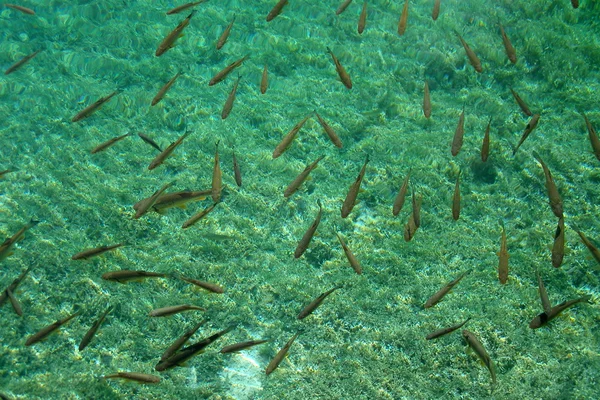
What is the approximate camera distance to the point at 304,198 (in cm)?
518

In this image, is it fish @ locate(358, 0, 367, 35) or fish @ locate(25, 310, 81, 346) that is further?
fish @ locate(358, 0, 367, 35)

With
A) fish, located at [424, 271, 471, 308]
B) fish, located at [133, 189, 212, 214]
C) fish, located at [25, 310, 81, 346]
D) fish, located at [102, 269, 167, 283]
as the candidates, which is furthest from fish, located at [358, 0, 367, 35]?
fish, located at [25, 310, 81, 346]

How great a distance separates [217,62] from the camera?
7227 millimetres

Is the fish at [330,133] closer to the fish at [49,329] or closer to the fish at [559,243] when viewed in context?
the fish at [559,243]

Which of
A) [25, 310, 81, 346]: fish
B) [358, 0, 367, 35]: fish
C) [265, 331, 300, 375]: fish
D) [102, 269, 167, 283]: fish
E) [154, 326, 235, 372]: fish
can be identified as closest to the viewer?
[154, 326, 235, 372]: fish

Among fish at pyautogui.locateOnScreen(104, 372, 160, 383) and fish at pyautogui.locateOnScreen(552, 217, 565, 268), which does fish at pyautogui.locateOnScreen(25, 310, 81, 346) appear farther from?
fish at pyautogui.locateOnScreen(552, 217, 565, 268)

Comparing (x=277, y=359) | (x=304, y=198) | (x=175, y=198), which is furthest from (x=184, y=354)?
(x=304, y=198)

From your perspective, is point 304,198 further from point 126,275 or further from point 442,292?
point 126,275

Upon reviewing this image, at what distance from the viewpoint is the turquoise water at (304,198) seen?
3697 mm

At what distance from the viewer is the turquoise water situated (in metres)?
3.70

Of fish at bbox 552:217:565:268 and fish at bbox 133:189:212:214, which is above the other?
fish at bbox 552:217:565:268

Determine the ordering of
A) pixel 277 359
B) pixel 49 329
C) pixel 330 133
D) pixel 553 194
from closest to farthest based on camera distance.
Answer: pixel 49 329 < pixel 277 359 < pixel 553 194 < pixel 330 133

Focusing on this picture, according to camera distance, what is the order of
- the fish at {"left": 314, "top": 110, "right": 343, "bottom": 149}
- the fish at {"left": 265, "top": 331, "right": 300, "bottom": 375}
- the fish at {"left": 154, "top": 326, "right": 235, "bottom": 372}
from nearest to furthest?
the fish at {"left": 154, "top": 326, "right": 235, "bottom": 372}
the fish at {"left": 265, "top": 331, "right": 300, "bottom": 375}
the fish at {"left": 314, "top": 110, "right": 343, "bottom": 149}

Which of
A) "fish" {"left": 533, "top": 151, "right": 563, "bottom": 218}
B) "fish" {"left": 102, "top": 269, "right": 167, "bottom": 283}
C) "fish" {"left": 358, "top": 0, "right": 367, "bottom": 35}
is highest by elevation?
"fish" {"left": 358, "top": 0, "right": 367, "bottom": 35}
